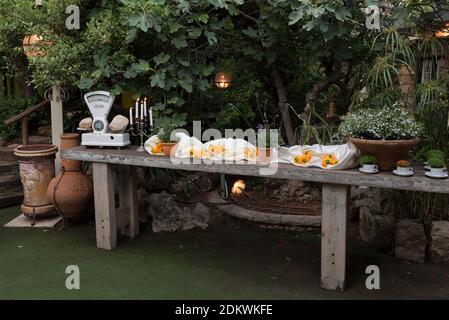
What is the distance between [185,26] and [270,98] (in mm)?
1938

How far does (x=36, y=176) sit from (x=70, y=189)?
1.99ft

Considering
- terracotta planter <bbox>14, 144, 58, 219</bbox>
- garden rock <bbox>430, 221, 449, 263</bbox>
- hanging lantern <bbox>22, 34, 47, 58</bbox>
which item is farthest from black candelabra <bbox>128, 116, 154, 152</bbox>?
garden rock <bbox>430, 221, 449, 263</bbox>

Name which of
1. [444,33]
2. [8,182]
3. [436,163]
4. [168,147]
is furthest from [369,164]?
[8,182]

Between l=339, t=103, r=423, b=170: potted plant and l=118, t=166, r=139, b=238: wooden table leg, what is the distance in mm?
2529

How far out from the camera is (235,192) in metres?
5.84

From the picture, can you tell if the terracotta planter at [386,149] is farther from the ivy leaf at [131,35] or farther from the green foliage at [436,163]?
the ivy leaf at [131,35]

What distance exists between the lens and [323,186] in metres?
3.56

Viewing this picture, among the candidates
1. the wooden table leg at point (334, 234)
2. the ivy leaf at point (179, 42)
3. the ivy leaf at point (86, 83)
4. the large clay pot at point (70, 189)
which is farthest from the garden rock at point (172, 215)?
the wooden table leg at point (334, 234)

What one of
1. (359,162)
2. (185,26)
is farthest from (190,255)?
(185,26)

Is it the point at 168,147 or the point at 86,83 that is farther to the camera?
the point at 86,83

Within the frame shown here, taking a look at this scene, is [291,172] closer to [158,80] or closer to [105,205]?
[158,80]

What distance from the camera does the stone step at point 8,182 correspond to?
635 centimetres

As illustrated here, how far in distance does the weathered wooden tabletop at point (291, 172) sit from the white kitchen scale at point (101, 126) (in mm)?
71
